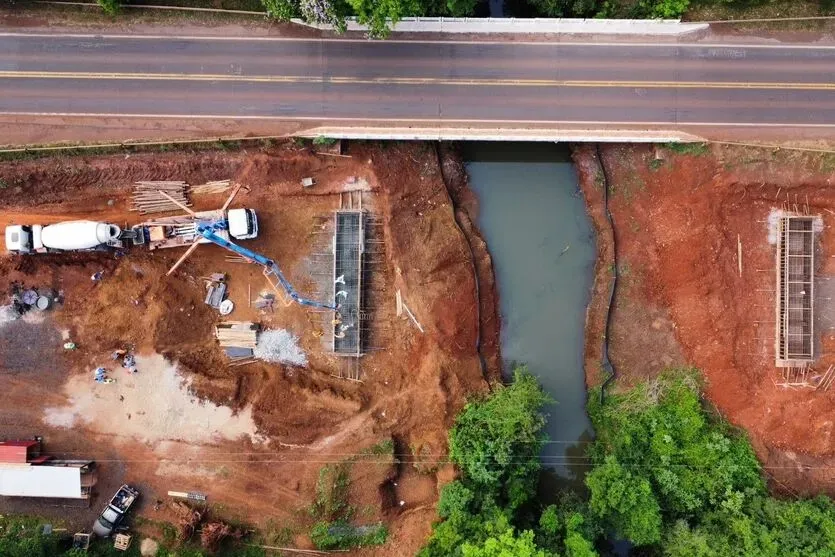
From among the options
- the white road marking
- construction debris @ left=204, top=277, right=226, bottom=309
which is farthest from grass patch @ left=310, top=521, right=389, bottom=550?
the white road marking

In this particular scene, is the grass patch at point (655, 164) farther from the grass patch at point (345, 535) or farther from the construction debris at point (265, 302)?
the grass patch at point (345, 535)

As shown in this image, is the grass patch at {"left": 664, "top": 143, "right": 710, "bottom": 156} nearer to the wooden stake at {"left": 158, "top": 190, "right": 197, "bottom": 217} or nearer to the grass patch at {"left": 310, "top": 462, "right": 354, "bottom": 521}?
the grass patch at {"left": 310, "top": 462, "right": 354, "bottom": 521}

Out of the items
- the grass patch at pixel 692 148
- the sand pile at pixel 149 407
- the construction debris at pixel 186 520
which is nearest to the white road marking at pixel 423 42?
the grass patch at pixel 692 148

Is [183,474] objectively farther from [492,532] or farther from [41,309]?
[492,532]

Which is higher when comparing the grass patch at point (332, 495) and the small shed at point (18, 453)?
the small shed at point (18, 453)

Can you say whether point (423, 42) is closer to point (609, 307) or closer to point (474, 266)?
point (474, 266)
